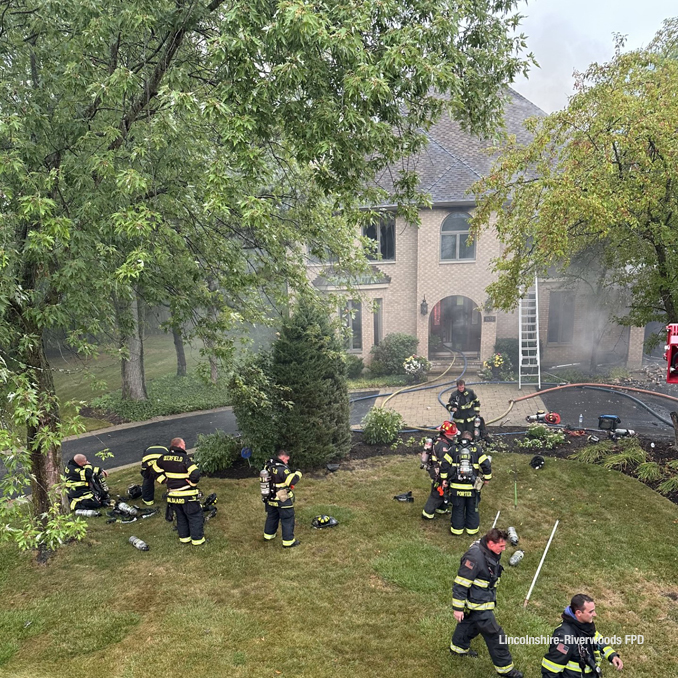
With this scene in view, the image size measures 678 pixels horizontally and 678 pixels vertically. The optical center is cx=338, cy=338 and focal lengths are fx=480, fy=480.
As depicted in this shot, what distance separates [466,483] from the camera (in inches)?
323

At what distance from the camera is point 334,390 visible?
11.7 m

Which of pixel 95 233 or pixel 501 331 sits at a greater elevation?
pixel 95 233

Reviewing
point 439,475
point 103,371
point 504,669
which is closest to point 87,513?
point 439,475

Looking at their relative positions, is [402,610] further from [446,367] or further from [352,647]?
[446,367]

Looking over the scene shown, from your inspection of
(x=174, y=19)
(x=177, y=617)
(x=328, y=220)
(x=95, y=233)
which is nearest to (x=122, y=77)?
(x=174, y=19)

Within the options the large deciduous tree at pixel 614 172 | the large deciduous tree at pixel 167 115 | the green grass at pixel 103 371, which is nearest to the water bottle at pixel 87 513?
the large deciduous tree at pixel 167 115

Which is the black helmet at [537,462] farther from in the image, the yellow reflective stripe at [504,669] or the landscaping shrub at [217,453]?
the landscaping shrub at [217,453]

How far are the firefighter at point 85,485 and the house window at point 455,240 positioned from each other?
55.1 ft

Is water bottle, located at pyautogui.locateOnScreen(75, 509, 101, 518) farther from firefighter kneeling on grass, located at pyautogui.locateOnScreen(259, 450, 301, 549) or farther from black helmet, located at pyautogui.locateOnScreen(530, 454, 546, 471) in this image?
black helmet, located at pyautogui.locateOnScreen(530, 454, 546, 471)

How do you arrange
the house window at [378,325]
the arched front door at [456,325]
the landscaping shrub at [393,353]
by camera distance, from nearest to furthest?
the landscaping shrub at [393,353]
the house window at [378,325]
the arched front door at [456,325]

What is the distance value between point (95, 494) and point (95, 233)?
19.3 feet

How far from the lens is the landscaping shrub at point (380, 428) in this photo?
13125 millimetres

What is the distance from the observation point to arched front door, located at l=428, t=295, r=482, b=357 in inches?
1023

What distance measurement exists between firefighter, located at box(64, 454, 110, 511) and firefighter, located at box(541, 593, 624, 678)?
865cm
